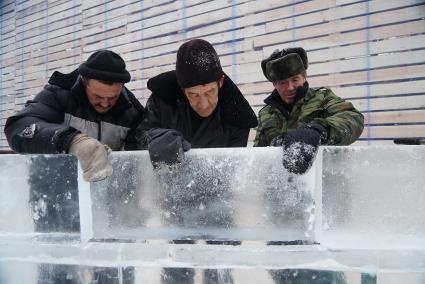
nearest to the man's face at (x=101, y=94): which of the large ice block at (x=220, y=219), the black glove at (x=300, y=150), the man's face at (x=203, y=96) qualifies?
the man's face at (x=203, y=96)

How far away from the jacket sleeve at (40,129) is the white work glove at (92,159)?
0.10m

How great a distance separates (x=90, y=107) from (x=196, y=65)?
754 millimetres

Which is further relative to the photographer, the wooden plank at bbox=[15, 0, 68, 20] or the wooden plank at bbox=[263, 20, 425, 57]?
the wooden plank at bbox=[15, 0, 68, 20]

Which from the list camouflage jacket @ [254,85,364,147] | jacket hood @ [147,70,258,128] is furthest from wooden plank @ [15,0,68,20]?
camouflage jacket @ [254,85,364,147]

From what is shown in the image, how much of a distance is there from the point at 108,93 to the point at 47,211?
2.53ft

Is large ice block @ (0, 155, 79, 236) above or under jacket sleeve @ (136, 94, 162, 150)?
under

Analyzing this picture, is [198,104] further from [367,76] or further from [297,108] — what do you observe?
[367,76]

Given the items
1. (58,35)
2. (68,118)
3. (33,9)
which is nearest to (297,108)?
(68,118)

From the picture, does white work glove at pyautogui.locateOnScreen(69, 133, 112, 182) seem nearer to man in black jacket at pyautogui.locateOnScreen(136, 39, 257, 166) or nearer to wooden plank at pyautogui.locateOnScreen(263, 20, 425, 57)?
man in black jacket at pyautogui.locateOnScreen(136, 39, 257, 166)

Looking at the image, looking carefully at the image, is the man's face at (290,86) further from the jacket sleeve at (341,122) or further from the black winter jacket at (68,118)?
the black winter jacket at (68,118)

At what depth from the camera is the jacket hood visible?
1981mm

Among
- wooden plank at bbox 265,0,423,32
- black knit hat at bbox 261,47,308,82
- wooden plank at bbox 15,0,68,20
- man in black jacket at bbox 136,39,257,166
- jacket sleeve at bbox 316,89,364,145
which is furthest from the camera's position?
wooden plank at bbox 15,0,68,20

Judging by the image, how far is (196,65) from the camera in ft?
5.81

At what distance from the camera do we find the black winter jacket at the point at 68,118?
162cm
